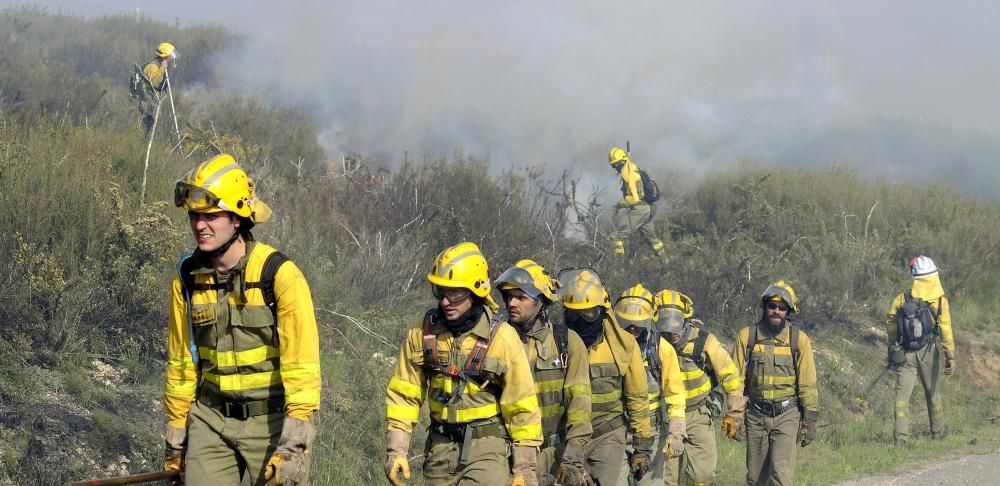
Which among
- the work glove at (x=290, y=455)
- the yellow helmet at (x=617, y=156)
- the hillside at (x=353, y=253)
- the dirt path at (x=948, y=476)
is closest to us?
the work glove at (x=290, y=455)

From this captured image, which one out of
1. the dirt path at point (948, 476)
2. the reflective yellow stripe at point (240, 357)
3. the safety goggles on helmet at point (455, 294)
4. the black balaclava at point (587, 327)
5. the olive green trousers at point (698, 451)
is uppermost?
the safety goggles on helmet at point (455, 294)

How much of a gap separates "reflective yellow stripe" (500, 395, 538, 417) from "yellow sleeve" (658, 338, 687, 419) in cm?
245

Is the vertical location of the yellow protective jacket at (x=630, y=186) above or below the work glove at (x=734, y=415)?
above

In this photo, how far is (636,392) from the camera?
6820mm

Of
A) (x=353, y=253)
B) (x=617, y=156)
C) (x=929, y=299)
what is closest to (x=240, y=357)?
(x=353, y=253)

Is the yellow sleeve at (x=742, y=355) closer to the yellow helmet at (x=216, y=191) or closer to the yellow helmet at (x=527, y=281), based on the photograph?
the yellow helmet at (x=527, y=281)

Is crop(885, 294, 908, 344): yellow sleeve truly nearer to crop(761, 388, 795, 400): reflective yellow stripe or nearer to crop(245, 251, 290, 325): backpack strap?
crop(761, 388, 795, 400): reflective yellow stripe

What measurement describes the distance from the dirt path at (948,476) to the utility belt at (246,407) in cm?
701

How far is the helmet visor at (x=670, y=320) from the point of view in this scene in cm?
810

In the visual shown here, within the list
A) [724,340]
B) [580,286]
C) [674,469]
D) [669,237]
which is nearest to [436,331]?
[580,286]

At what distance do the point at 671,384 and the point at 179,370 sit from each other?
387 centimetres

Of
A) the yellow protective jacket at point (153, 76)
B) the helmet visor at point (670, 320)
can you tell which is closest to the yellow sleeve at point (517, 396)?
the helmet visor at point (670, 320)

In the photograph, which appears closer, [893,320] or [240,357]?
[240,357]

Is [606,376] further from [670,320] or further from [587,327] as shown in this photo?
[670,320]
